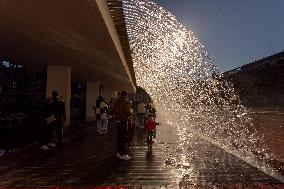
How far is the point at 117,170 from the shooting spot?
882cm

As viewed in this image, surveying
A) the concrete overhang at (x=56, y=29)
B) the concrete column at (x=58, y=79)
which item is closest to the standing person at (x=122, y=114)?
the concrete overhang at (x=56, y=29)

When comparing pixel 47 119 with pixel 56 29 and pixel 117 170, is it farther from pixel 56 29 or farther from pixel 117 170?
pixel 117 170

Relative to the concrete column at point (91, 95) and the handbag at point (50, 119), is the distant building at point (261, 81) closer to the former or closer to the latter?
the concrete column at point (91, 95)

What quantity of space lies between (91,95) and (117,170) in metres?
24.4

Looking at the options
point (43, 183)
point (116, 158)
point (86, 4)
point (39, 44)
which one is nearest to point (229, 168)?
point (116, 158)

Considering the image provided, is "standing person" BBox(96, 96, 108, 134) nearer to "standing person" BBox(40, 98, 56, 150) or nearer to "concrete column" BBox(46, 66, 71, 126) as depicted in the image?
"concrete column" BBox(46, 66, 71, 126)

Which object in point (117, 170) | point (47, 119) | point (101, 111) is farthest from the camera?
point (101, 111)

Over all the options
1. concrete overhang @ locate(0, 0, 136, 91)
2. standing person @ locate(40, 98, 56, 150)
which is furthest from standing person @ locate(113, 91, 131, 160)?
standing person @ locate(40, 98, 56, 150)

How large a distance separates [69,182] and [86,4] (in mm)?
3428

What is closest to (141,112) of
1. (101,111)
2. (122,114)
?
(101,111)

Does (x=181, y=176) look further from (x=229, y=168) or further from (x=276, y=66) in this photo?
(x=276, y=66)

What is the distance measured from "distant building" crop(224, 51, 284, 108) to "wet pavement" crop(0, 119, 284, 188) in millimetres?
63807

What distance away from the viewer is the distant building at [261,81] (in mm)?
77412

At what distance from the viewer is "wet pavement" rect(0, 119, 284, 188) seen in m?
7.42
